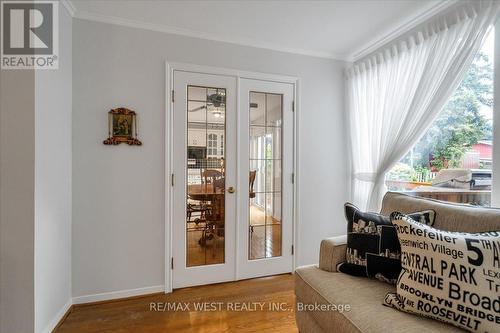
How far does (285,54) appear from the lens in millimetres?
2861

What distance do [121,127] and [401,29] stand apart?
9.28 feet

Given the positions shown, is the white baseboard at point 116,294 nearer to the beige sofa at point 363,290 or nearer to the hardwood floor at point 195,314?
the hardwood floor at point 195,314

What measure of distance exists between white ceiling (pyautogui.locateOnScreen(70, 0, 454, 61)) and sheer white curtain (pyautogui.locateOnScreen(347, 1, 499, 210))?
236mm

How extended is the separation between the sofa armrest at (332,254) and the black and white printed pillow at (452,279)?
413 millimetres

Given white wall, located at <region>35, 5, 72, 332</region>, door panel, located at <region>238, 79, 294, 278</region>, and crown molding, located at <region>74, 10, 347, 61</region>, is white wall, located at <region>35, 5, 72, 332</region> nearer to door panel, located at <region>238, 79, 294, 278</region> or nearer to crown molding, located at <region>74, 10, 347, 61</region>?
crown molding, located at <region>74, 10, 347, 61</region>

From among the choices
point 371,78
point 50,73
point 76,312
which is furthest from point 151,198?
point 371,78

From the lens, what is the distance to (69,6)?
6.83 ft

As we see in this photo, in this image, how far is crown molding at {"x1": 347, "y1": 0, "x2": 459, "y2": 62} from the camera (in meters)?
2.08

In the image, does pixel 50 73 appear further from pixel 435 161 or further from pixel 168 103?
pixel 435 161

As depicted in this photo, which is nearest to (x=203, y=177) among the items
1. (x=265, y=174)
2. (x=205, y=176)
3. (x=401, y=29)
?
(x=205, y=176)

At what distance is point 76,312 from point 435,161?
341cm

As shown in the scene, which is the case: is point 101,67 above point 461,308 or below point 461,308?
above

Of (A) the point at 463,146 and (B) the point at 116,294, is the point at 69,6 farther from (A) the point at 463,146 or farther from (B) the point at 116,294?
(A) the point at 463,146

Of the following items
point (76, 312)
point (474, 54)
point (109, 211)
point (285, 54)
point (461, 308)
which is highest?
point (285, 54)
